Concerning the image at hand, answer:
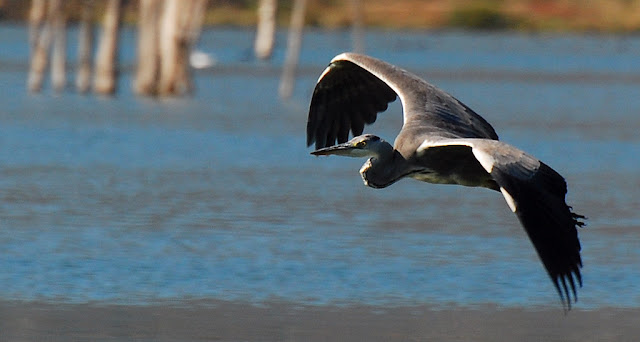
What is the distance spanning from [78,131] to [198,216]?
34.8 feet

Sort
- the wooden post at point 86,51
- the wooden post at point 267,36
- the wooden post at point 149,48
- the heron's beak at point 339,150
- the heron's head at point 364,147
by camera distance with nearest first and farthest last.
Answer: the heron's beak at point 339,150 → the heron's head at point 364,147 → the wooden post at point 86,51 → the wooden post at point 149,48 → the wooden post at point 267,36

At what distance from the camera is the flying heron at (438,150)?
8.51 meters

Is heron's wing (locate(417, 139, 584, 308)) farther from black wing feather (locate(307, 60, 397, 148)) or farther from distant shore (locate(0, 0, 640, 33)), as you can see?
distant shore (locate(0, 0, 640, 33))

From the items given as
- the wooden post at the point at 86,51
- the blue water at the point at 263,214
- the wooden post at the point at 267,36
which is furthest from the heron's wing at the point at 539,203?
the wooden post at the point at 267,36

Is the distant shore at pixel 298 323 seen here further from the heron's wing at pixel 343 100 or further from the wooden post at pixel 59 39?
the wooden post at pixel 59 39

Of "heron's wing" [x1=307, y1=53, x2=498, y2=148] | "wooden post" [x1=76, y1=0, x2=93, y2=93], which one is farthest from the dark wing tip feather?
"wooden post" [x1=76, y1=0, x2=93, y2=93]

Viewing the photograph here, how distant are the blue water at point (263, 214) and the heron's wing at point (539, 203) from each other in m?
1.82

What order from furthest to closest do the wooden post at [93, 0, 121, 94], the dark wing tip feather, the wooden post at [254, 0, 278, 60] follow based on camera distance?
the wooden post at [254, 0, 278, 60] < the wooden post at [93, 0, 121, 94] < the dark wing tip feather

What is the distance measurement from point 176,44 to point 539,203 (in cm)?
2690

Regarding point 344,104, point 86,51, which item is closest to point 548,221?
point 344,104

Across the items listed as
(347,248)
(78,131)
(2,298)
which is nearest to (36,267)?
(2,298)

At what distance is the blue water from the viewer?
11031 millimetres

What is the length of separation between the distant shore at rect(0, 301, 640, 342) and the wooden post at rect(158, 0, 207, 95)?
25.1 metres

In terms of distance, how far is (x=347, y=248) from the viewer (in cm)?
1271
